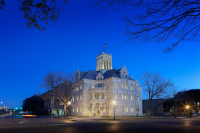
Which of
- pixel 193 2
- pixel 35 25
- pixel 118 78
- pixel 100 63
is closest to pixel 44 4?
pixel 35 25

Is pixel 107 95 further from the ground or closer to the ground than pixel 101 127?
further from the ground

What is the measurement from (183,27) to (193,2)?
1242 millimetres

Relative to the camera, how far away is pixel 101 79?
65812 mm

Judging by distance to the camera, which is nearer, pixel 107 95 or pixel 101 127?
pixel 101 127

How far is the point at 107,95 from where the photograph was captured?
6078 centimetres

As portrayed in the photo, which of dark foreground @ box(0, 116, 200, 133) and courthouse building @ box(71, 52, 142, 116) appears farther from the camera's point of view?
courthouse building @ box(71, 52, 142, 116)

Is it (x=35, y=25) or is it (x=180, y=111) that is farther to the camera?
(x=180, y=111)

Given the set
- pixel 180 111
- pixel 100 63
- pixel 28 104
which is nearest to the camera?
pixel 100 63

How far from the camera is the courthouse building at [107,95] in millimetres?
59188

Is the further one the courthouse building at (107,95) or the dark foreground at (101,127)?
the courthouse building at (107,95)

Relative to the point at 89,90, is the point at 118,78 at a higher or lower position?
higher

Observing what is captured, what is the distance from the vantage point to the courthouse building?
194ft

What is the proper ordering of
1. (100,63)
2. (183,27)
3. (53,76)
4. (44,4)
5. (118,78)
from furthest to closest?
(100,63) → (118,78) → (53,76) → (183,27) → (44,4)

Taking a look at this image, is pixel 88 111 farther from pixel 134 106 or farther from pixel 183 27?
pixel 183 27
